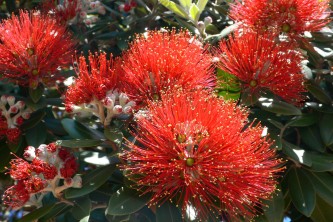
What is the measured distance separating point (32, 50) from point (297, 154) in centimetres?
119

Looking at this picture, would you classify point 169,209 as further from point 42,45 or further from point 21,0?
point 21,0

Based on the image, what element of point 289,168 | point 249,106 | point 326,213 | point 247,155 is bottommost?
point 326,213

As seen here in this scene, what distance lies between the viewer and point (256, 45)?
236cm

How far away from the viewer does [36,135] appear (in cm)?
281

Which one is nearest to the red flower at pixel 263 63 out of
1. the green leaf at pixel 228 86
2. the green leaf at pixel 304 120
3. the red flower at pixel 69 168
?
the green leaf at pixel 228 86

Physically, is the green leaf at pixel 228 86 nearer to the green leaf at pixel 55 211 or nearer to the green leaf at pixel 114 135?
the green leaf at pixel 114 135

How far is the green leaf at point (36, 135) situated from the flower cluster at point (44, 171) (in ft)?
1.50

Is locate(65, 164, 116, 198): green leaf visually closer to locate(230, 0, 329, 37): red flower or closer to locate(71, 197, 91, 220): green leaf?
locate(71, 197, 91, 220): green leaf

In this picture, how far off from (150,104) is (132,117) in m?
0.34

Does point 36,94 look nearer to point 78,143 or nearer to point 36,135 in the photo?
point 36,135

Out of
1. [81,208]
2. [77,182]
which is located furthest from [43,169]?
[81,208]

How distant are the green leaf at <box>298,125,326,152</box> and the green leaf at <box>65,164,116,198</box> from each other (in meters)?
0.89

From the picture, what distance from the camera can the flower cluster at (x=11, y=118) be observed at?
8.75 ft

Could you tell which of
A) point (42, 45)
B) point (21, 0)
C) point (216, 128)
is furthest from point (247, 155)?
point (21, 0)
